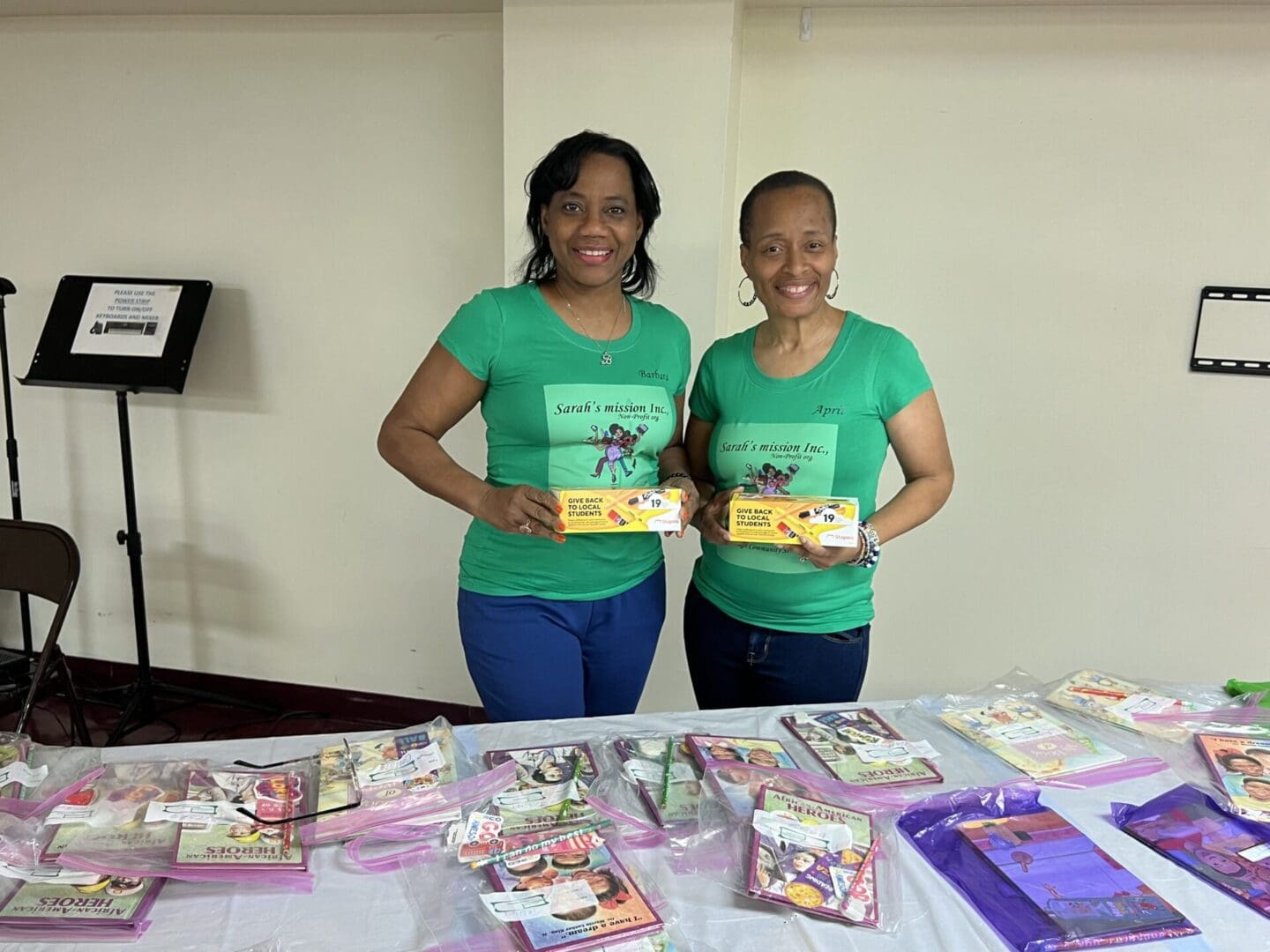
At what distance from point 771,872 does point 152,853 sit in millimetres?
726

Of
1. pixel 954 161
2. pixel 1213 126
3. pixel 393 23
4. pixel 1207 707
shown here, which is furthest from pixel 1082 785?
pixel 393 23

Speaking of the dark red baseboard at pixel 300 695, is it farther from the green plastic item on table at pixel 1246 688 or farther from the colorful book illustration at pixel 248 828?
the green plastic item on table at pixel 1246 688

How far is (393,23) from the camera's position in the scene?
250 centimetres

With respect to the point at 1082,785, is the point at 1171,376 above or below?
above

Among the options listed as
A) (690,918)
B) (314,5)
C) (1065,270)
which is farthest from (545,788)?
(314,5)

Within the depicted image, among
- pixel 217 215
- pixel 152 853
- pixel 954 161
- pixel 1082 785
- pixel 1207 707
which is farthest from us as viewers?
pixel 217 215

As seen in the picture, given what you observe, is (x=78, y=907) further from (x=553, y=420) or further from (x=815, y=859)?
(x=553, y=420)

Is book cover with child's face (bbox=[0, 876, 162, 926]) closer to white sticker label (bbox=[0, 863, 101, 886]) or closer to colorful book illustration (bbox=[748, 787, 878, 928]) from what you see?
white sticker label (bbox=[0, 863, 101, 886])

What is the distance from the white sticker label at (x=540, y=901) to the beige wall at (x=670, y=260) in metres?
1.59

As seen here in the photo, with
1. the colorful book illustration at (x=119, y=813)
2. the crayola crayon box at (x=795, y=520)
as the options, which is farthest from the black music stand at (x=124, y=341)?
the crayola crayon box at (x=795, y=520)

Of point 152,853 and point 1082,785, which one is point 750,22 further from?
point 152,853

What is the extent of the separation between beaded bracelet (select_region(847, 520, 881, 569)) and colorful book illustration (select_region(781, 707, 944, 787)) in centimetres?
25

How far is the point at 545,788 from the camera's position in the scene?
3.73 feet

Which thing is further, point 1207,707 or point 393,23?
point 393,23
